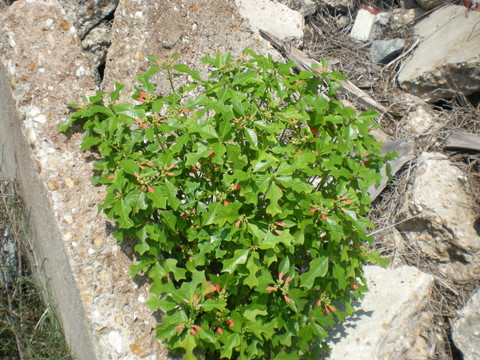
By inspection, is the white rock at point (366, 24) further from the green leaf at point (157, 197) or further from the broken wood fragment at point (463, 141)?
the green leaf at point (157, 197)

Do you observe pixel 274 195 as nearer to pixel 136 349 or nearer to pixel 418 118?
pixel 136 349

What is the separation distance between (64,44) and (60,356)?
1.79 meters

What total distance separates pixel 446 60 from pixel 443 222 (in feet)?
5.11

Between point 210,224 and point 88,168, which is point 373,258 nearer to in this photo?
point 210,224

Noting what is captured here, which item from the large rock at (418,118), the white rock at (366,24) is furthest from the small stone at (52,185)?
the white rock at (366,24)

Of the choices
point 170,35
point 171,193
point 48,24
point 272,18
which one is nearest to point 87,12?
point 170,35

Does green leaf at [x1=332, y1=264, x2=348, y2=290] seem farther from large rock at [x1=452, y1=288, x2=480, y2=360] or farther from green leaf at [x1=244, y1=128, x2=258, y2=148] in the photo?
large rock at [x1=452, y1=288, x2=480, y2=360]

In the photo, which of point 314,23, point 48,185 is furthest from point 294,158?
point 314,23

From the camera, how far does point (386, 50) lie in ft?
15.6

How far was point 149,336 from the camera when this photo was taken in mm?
2428

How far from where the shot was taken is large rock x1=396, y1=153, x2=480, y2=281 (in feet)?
11.1

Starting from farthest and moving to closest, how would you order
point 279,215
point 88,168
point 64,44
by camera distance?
1. point 64,44
2. point 88,168
3. point 279,215

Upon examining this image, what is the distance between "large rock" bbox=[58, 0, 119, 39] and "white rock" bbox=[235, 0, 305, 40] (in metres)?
1.38

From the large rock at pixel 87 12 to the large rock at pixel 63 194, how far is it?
689 mm
